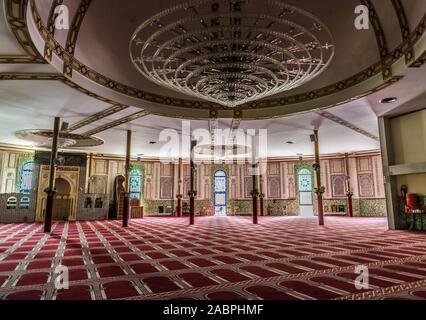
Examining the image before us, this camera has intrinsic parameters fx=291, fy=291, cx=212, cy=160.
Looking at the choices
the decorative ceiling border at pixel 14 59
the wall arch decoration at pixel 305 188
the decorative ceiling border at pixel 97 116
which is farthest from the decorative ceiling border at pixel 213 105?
the wall arch decoration at pixel 305 188

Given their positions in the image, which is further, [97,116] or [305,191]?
[305,191]

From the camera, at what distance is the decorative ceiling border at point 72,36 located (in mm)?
5348

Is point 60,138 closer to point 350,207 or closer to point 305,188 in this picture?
point 305,188

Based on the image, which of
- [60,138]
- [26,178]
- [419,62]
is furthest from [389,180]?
[26,178]

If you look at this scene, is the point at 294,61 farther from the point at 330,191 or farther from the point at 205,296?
the point at 330,191

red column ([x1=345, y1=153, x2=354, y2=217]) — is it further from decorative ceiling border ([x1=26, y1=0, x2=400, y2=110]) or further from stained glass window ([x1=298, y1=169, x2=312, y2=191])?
decorative ceiling border ([x1=26, y1=0, x2=400, y2=110])

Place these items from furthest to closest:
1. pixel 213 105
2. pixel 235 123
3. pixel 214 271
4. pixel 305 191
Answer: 1. pixel 305 191
2. pixel 235 123
3. pixel 213 105
4. pixel 214 271

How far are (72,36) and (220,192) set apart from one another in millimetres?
13454

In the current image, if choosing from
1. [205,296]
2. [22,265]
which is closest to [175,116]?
[22,265]

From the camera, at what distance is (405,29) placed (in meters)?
5.41

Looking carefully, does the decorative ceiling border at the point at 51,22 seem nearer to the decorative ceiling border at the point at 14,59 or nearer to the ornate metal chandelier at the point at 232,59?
the decorative ceiling border at the point at 14,59

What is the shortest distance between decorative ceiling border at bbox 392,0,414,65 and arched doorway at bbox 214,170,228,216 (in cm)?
1327

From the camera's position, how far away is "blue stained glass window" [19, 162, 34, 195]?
14.0 meters

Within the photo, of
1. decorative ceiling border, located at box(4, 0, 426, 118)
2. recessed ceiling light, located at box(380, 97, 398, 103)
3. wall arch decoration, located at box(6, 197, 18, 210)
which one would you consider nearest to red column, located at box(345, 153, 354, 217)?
recessed ceiling light, located at box(380, 97, 398, 103)
